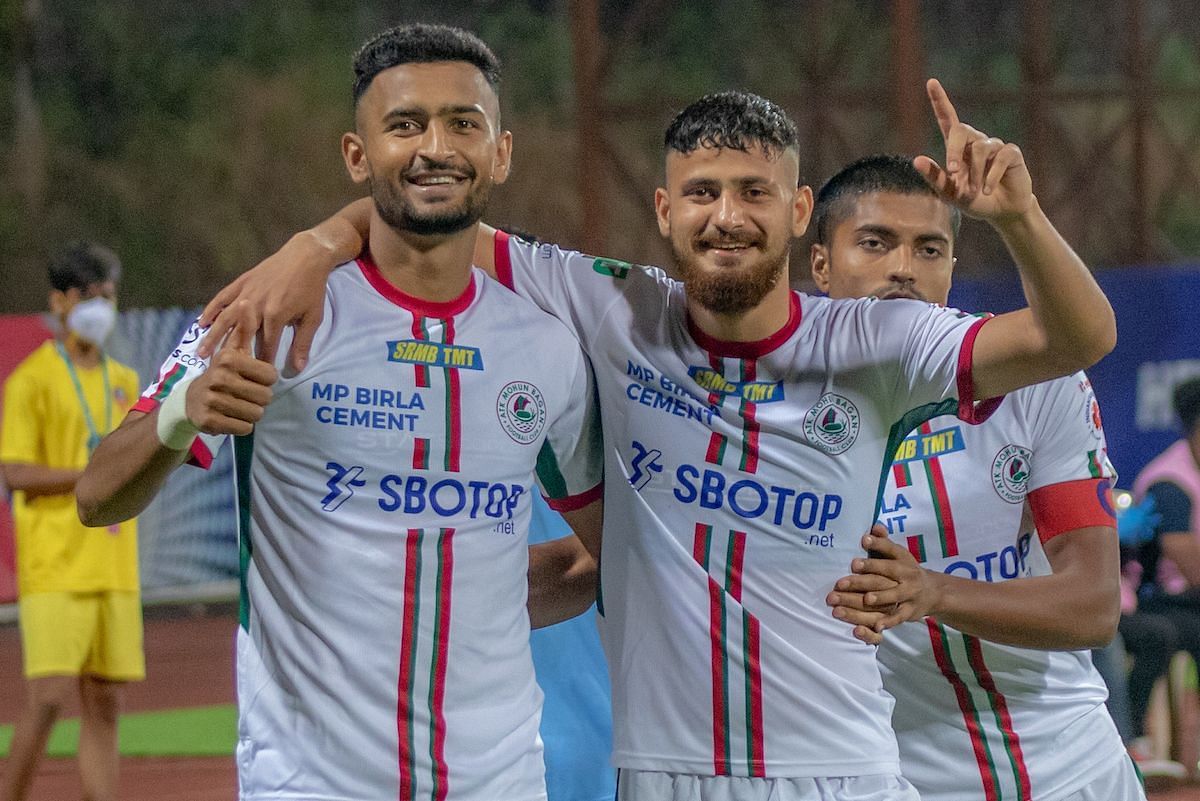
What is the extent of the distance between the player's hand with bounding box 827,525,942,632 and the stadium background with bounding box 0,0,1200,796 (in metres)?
15.5

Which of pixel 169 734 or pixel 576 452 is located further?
pixel 169 734

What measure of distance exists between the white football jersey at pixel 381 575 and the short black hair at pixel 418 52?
1.43ft

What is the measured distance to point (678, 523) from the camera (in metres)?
3.36

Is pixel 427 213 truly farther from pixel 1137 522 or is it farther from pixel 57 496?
pixel 1137 522

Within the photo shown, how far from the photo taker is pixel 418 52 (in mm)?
3316

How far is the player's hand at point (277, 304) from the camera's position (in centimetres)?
306

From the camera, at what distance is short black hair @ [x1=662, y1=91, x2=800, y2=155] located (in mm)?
3359

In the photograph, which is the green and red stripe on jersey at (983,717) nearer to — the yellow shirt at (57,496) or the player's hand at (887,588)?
the player's hand at (887,588)

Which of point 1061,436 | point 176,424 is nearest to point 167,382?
point 176,424

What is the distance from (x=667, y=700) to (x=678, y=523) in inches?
13.2

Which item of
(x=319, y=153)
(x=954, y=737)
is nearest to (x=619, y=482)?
(x=954, y=737)

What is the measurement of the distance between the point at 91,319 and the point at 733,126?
4.74 metres

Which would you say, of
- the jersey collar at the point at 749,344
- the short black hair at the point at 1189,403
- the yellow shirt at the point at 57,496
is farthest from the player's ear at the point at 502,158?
the short black hair at the point at 1189,403

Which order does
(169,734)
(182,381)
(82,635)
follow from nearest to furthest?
(182,381) → (82,635) → (169,734)
